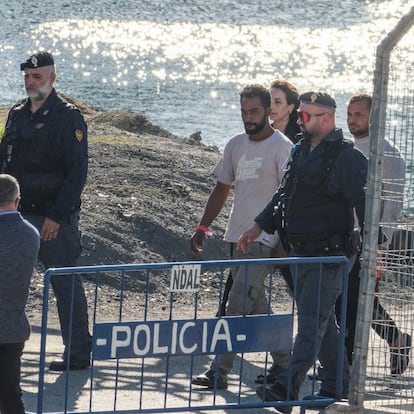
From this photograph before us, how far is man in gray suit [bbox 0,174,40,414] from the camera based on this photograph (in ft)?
20.0

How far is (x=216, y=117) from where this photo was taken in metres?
28.7

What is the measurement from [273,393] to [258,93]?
186 centimetres

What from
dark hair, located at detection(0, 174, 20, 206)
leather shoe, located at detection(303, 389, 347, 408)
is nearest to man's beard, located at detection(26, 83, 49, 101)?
dark hair, located at detection(0, 174, 20, 206)

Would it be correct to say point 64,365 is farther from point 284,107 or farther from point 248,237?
point 284,107

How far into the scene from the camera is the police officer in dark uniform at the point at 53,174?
795 cm

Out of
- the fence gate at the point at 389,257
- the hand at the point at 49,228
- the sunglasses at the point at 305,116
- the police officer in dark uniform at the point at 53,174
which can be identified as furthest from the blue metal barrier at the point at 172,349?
the sunglasses at the point at 305,116

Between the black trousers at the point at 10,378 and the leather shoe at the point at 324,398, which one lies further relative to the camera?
the leather shoe at the point at 324,398

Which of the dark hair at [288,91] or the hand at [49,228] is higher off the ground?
the dark hair at [288,91]

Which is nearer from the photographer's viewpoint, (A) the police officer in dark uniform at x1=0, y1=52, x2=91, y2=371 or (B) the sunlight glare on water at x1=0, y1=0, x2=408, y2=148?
(A) the police officer in dark uniform at x1=0, y1=52, x2=91, y2=371

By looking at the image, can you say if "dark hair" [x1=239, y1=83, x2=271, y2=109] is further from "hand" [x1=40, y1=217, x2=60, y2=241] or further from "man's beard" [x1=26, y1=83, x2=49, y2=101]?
"hand" [x1=40, y1=217, x2=60, y2=241]

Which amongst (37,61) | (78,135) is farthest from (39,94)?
(78,135)

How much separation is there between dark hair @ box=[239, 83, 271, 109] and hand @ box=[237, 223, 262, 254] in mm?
810

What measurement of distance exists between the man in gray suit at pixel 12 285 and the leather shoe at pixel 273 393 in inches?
57.3

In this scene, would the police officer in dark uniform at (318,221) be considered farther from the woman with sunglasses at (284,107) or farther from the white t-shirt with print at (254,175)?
the woman with sunglasses at (284,107)
